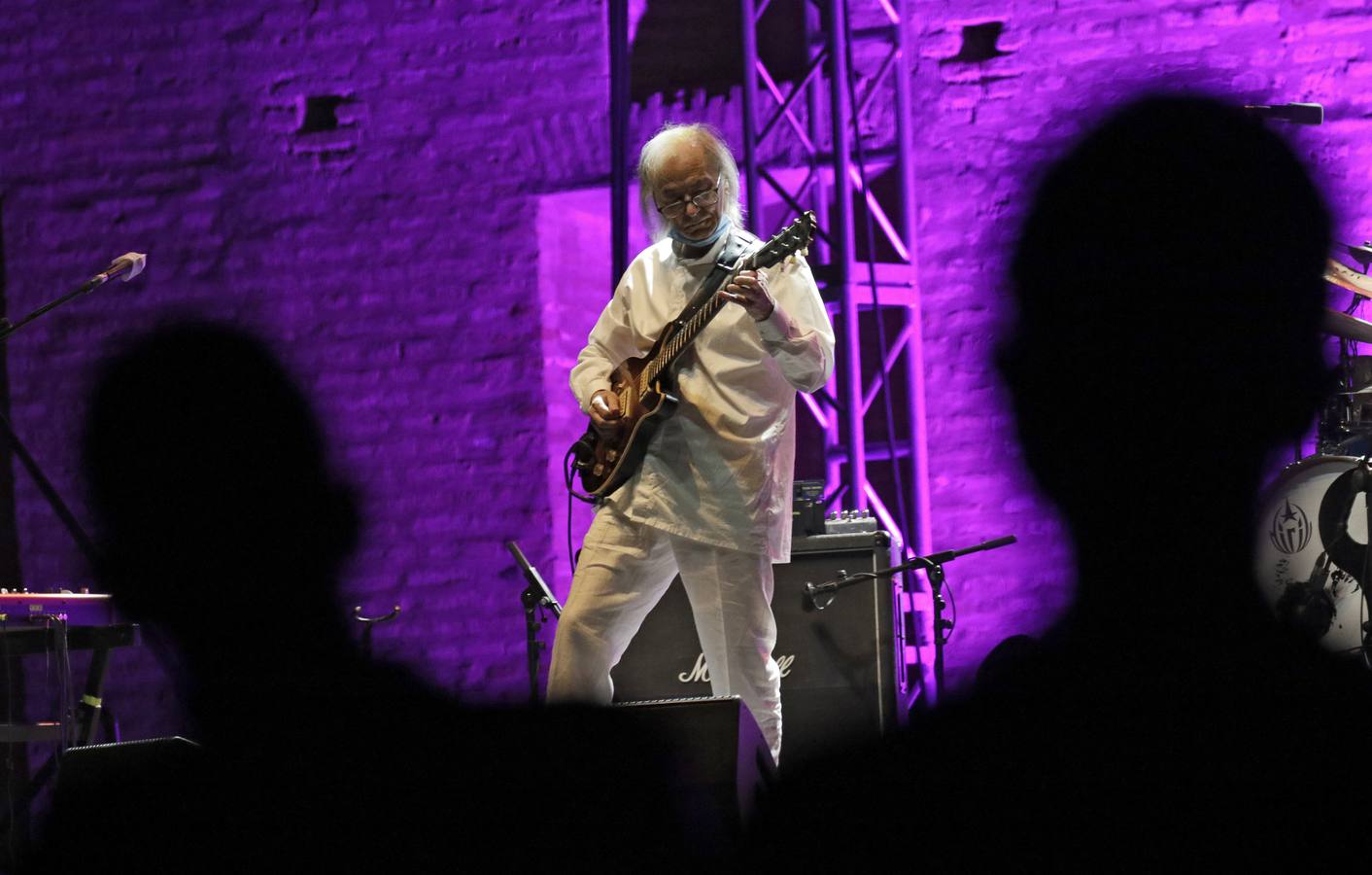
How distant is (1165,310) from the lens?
492 cm

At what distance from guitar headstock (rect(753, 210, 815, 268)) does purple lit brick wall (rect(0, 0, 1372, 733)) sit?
2315 mm

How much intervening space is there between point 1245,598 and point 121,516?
13.8ft

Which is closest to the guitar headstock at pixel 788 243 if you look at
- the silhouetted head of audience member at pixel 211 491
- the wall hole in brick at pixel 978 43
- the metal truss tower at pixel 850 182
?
the metal truss tower at pixel 850 182

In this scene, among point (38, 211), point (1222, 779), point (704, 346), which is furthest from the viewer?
point (38, 211)

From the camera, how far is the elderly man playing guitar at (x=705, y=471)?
9.86 ft

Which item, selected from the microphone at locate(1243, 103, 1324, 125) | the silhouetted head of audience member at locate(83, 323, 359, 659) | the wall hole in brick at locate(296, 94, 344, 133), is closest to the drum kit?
the microphone at locate(1243, 103, 1324, 125)

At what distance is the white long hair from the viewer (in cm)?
305

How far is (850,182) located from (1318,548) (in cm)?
185

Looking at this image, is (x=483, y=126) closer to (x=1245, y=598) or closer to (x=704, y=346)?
(x=704, y=346)

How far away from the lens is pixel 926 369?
520 centimetres

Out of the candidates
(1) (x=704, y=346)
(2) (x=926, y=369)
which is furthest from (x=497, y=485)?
(1) (x=704, y=346)

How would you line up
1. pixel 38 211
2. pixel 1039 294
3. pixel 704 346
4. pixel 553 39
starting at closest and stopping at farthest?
pixel 704 346 → pixel 1039 294 → pixel 553 39 → pixel 38 211

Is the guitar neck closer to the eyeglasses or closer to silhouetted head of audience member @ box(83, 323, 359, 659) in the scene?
the eyeglasses

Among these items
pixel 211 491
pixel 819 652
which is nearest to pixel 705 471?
pixel 819 652
